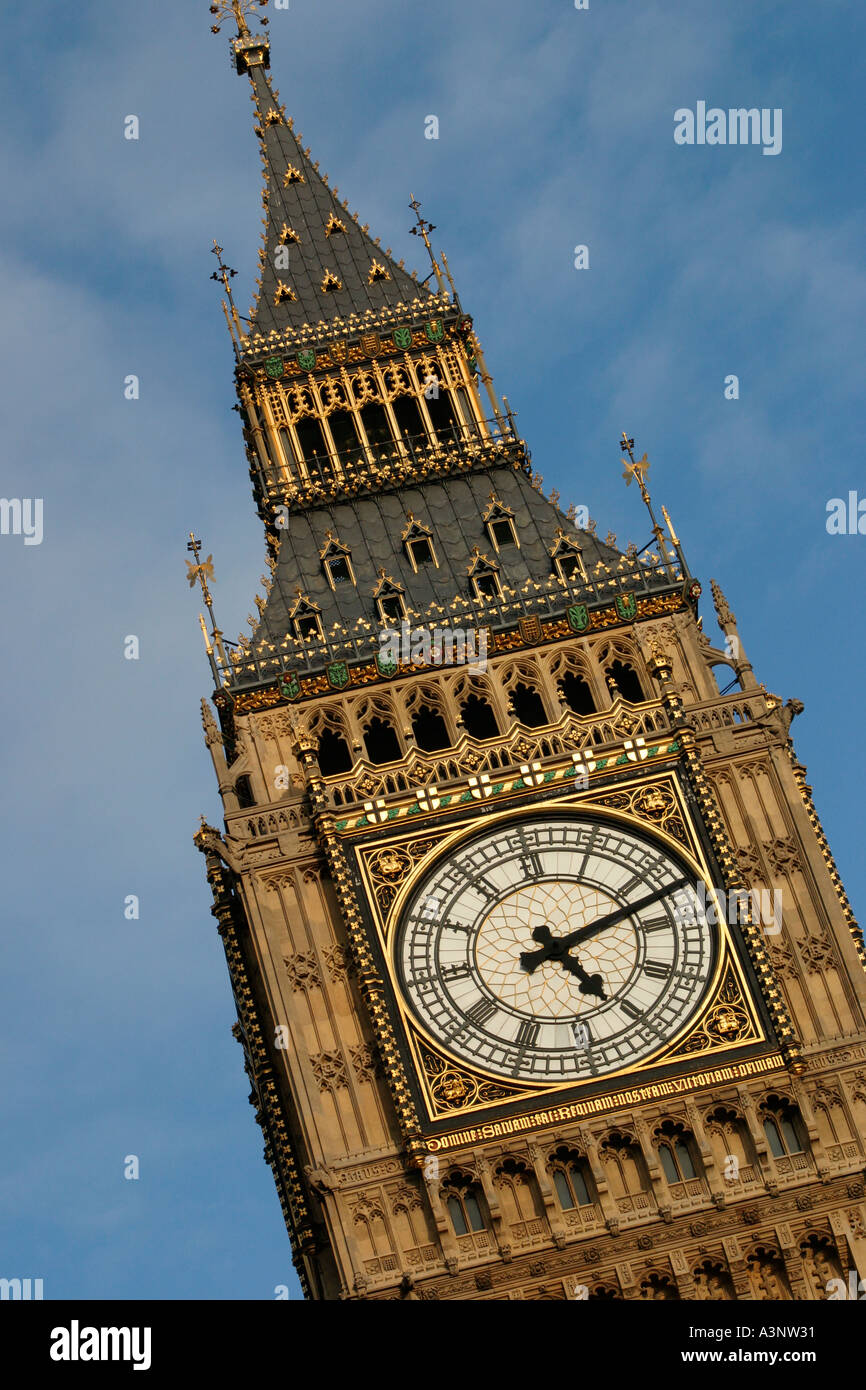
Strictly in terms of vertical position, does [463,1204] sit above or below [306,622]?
below

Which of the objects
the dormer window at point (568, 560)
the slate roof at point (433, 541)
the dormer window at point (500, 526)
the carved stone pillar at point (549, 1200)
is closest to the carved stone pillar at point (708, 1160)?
the carved stone pillar at point (549, 1200)

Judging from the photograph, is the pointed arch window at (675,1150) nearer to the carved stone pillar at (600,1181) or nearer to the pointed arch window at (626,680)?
the carved stone pillar at (600,1181)

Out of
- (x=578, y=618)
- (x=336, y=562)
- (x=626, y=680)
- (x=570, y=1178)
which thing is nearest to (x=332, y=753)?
(x=336, y=562)

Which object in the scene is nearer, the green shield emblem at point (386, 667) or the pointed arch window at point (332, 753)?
the pointed arch window at point (332, 753)

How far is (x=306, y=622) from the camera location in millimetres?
45469

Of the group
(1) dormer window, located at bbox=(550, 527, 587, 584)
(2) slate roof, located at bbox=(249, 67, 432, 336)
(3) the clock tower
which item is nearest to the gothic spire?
(2) slate roof, located at bbox=(249, 67, 432, 336)

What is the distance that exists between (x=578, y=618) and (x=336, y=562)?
4.53m

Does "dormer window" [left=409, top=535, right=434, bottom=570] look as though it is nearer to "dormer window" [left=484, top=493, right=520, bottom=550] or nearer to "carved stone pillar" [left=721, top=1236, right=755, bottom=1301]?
"dormer window" [left=484, top=493, right=520, bottom=550]

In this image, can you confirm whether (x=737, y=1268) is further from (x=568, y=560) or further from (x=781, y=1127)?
(x=568, y=560)

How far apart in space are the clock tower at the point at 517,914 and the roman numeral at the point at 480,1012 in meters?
0.03

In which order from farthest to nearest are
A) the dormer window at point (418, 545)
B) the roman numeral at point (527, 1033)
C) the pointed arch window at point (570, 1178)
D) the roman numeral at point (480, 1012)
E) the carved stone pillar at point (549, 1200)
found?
1. the dormer window at point (418, 545)
2. the roman numeral at point (480, 1012)
3. the roman numeral at point (527, 1033)
4. the pointed arch window at point (570, 1178)
5. the carved stone pillar at point (549, 1200)

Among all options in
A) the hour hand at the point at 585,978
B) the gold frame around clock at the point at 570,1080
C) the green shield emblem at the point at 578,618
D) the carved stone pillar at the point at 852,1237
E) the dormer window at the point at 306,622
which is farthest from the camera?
the dormer window at the point at 306,622

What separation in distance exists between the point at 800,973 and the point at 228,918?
8.68 metres

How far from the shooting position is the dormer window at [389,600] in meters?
45.3
